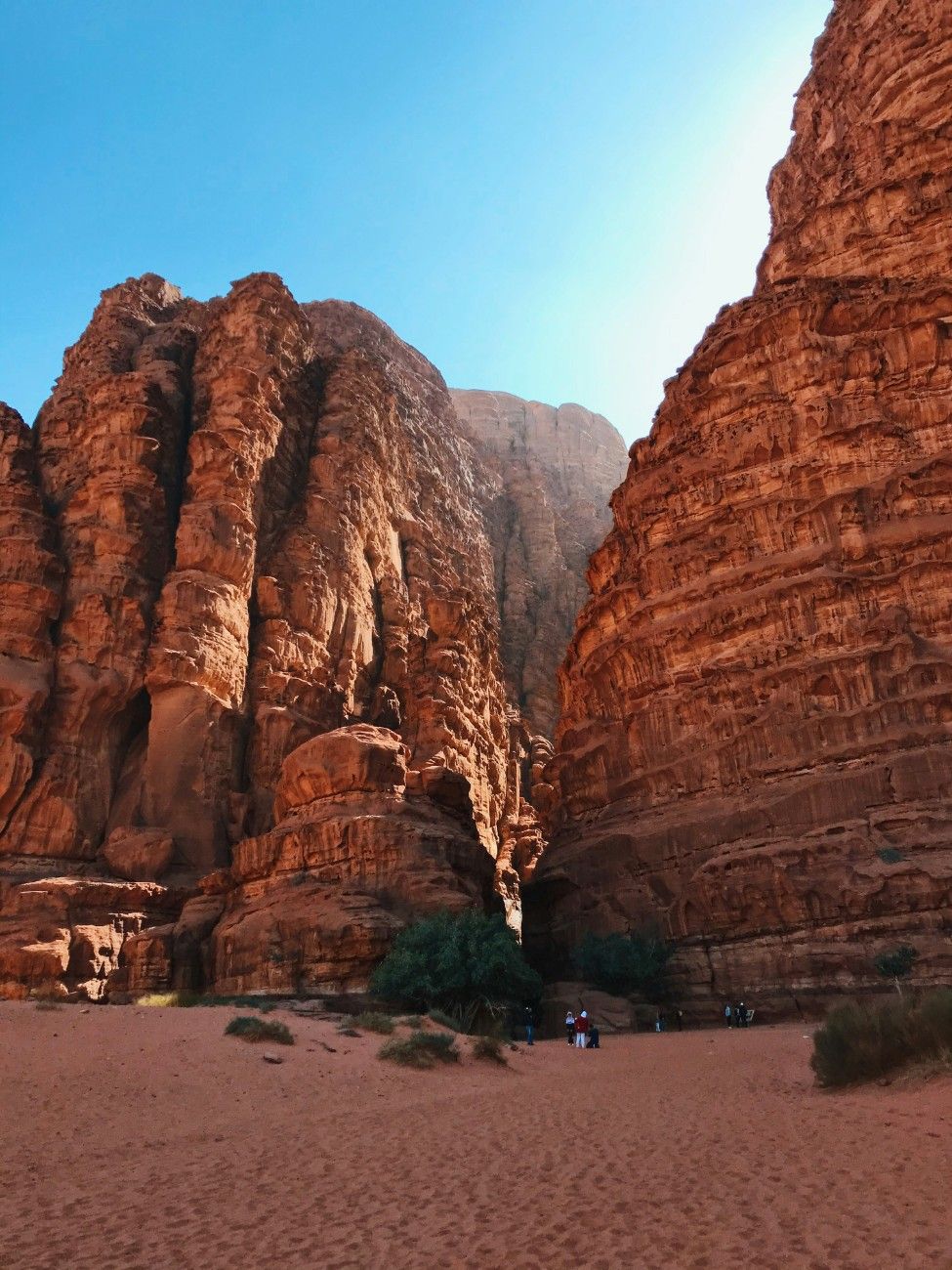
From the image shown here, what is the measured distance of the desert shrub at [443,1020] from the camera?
68.3ft

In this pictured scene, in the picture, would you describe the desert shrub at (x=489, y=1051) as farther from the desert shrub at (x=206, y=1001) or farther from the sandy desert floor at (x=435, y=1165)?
the desert shrub at (x=206, y=1001)

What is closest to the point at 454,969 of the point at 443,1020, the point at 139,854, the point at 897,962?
the point at 443,1020

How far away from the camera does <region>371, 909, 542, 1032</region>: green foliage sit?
23.1m

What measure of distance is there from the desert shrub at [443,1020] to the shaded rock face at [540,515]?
52377 millimetres

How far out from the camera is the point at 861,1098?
433 inches

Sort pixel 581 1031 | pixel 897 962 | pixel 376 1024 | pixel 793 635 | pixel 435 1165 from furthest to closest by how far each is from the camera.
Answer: pixel 793 635, pixel 897 962, pixel 581 1031, pixel 376 1024, pixel 435 1165

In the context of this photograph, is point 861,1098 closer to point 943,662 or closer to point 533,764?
point 943,662

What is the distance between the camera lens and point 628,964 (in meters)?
27.0

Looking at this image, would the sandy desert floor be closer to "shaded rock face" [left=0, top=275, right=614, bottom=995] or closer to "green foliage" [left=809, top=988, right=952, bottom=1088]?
"green foliage" [left=809, top=988, right=952, bottom=1088]

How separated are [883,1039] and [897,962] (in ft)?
38.3

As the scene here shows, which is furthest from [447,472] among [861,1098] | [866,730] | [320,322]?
[861,1098]

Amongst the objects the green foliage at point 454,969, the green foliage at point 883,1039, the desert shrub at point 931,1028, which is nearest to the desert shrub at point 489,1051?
the green foliage at point 454,969

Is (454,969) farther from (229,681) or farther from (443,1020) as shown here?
(229,681)

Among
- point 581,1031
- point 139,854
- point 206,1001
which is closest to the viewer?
point 581,1031
